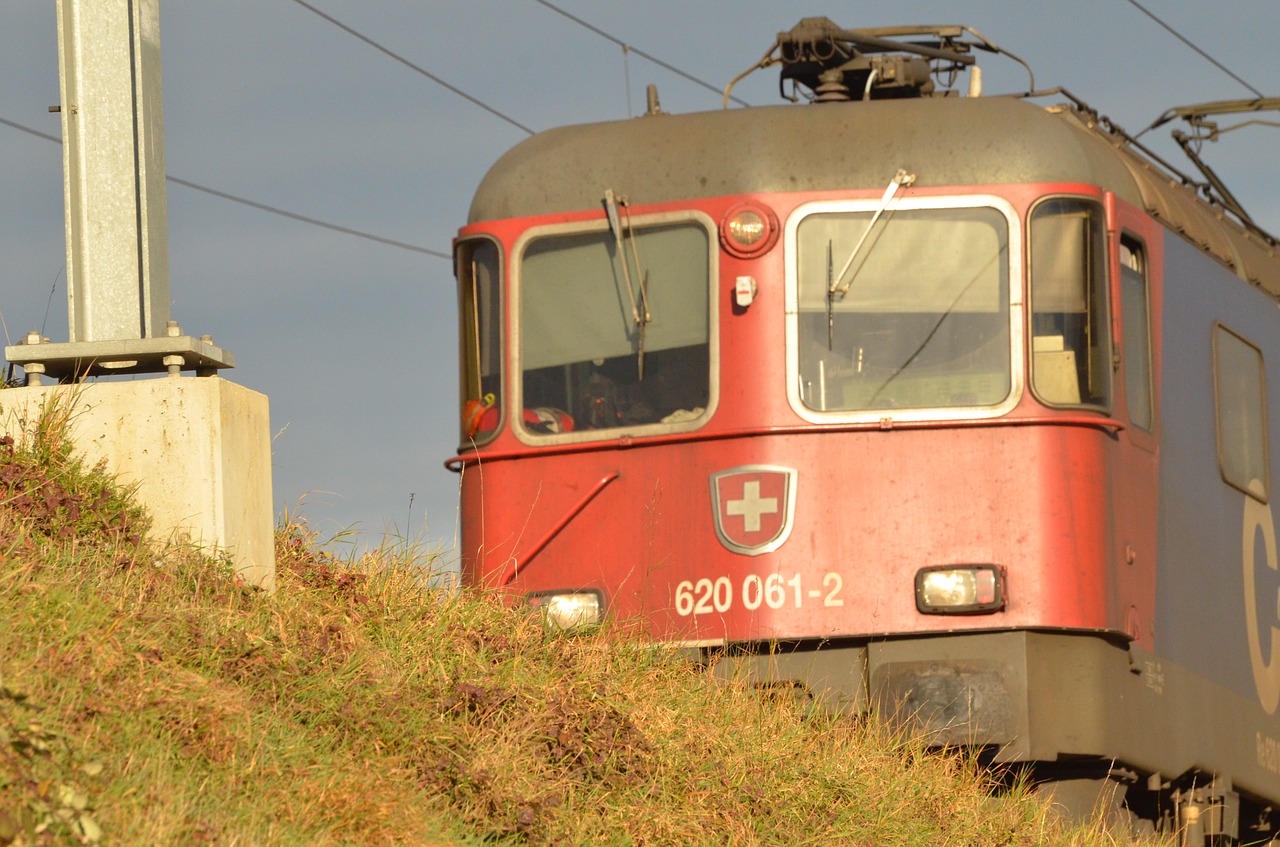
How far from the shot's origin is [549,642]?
7.19 m

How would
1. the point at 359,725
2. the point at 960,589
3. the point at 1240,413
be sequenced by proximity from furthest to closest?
the point at 1240,413
the point at 960,589
the point at 359,725

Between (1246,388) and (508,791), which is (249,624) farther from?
(1246,388)

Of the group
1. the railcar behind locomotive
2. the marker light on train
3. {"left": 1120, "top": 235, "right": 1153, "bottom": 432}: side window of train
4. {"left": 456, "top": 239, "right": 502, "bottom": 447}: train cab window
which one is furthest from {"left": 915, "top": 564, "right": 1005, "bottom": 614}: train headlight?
{"left": 456, "top": 239, "right": 502, "bottom": 447}: train cab window

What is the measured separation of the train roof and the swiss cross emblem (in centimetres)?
118

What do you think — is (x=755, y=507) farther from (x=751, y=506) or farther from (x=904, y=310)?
(x=904, y=310)

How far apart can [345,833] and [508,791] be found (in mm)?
822

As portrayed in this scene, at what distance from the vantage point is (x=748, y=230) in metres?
8.25

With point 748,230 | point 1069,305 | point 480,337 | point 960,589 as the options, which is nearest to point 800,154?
point 748,230

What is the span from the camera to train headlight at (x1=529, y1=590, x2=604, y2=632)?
26.7 ft

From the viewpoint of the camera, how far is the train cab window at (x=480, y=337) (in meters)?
8.69

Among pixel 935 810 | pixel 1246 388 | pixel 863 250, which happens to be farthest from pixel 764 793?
pixel 1246 388

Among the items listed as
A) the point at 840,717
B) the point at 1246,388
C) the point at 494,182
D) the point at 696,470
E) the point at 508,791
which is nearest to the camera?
the point at 508,791

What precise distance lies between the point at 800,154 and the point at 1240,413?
2.91m

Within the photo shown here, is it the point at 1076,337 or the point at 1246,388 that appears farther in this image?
the point at 1246,388
